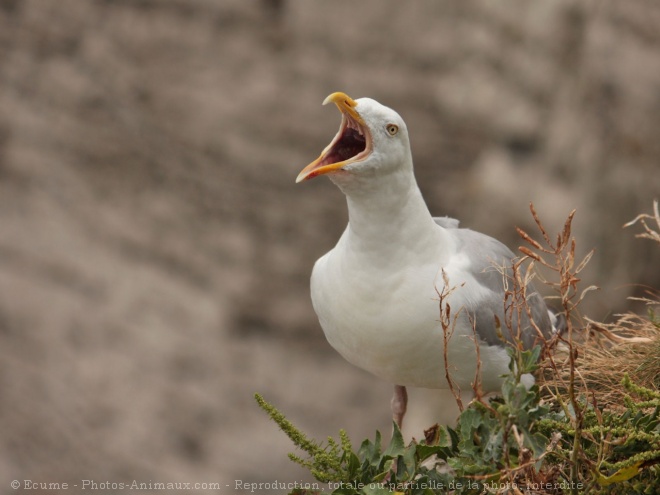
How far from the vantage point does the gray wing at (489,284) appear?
186cm

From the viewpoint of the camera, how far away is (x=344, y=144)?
5.98 feet

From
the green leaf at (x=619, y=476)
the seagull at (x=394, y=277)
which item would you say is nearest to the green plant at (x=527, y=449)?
the green leaf at (x=619, y=476)

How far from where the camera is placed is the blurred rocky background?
4.36 metres

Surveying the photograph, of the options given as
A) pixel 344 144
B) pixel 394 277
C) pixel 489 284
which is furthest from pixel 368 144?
pixel 489 284

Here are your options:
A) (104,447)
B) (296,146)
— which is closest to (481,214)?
(296,146)

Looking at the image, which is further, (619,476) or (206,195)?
(206,195)

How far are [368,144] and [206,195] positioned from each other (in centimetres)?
312

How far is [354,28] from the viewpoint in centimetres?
446

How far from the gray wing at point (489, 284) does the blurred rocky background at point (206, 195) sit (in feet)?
7.16

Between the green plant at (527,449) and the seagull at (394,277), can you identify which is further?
the seagull at (394,277)

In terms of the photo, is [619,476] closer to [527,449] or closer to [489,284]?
[527,449]

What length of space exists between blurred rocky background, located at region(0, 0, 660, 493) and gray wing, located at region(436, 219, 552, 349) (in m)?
2.18

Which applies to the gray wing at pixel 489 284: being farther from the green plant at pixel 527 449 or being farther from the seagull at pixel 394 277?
the green plant at pixel 527 449

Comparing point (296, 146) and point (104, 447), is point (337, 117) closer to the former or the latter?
point (296, 146)
